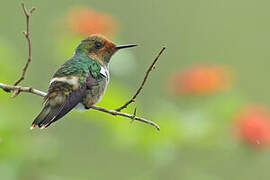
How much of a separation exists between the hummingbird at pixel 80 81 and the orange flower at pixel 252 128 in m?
0.98

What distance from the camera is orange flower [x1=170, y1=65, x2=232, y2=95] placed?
3.90 meters

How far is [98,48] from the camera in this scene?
3.35 metres

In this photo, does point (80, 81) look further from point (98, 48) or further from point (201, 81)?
point (201, 81)

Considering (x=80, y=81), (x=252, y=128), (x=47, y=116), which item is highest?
(x=252, y=128)

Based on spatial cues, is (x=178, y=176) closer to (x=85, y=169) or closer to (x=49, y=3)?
(x=85, y=169)

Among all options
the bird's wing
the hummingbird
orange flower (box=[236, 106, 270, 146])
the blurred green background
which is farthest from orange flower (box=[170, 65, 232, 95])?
the bird's wing

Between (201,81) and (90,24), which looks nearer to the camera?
(90,24)

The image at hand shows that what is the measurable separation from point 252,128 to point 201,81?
0.44 meters

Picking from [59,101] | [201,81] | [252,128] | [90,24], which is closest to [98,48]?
[90,24]

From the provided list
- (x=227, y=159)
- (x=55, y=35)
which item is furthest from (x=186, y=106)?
(x=55, y=35)

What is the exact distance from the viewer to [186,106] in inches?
158

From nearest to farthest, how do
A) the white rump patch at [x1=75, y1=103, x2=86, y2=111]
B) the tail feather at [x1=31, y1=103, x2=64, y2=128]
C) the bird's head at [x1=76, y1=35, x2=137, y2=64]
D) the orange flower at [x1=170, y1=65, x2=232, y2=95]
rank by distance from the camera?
the tail feather at [x1=31, y1=103, x2=64, y2=128]
the white rump patch at [x1=75, y1=103, x2=86, y2=111]
the bird's head at [x1=76, y1=35, x2=137, y2=64]
the orange flower at [x1=170, y1=65, x2=232, y2=95]

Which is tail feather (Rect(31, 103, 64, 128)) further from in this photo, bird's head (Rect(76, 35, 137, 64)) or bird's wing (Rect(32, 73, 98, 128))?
bird's head (Rect(76, 35, 137, 64))

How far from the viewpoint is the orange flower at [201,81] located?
3898 mm
